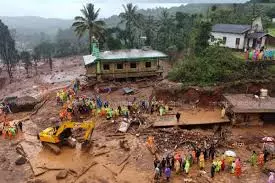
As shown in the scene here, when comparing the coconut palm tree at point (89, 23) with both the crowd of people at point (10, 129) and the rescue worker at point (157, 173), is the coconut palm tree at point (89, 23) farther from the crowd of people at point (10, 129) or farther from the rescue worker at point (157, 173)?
the rescue worker at point (157, 173)

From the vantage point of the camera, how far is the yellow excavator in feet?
82.6

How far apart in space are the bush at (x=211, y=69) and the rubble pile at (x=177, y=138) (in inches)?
389

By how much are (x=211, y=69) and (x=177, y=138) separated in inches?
497

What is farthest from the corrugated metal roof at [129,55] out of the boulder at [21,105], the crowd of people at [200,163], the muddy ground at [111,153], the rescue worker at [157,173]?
the rescue worker at [157,173]

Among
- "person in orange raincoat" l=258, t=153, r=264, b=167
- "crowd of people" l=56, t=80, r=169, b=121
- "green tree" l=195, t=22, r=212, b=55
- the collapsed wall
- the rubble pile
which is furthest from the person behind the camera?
"green tree" l=195, t=22, r=212, b=55

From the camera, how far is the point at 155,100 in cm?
3359

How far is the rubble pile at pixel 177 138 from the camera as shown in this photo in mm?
25469

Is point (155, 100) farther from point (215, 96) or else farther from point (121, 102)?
point (215, 96)

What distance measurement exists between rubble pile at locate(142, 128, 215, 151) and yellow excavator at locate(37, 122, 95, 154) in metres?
5.23

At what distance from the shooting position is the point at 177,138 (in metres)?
26.2

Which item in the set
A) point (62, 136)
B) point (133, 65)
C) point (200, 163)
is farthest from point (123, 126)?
point (133, 65)

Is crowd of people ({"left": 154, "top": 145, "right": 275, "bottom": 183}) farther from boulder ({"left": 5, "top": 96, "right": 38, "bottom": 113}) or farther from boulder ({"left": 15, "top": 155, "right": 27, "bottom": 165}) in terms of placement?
boulder ({"left": 5, "top": 96, "right": 38, "bottom": 113})

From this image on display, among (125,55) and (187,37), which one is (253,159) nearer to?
(125,55)

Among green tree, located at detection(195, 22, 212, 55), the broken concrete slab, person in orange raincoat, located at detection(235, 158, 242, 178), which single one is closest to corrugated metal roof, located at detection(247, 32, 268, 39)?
green tree, located at detection(195, 22, 212, 55)
